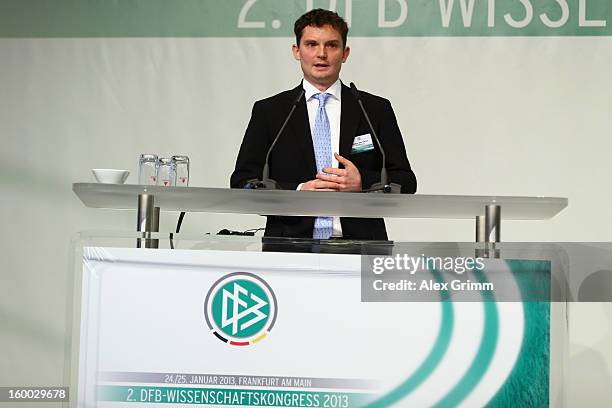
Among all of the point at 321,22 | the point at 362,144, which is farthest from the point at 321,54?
the point at 362,144

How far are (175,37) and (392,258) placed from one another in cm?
268

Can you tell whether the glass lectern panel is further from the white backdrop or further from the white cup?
the white backdrop

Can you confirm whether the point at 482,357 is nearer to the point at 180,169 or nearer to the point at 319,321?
the point at 319,321

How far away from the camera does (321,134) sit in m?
2.85

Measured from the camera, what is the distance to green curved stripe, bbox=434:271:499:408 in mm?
2080

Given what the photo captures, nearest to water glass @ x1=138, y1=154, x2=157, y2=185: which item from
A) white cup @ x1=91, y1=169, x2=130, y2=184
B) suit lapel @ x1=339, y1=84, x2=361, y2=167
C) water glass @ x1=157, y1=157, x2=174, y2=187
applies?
water glass @ x1=157, y1=157, x2=174, y2=187

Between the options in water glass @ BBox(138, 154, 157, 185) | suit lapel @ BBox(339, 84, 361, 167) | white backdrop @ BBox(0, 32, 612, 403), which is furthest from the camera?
white backdrop @ BBox(0, 32, 612, 403)

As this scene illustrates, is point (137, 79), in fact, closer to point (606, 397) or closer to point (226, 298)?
point (226, 298)

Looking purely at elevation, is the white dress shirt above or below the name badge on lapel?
above

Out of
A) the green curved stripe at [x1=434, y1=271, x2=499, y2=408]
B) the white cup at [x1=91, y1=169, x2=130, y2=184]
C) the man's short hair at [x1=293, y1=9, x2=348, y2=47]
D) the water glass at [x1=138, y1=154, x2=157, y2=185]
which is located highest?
the man's short hair at [x1=293, y1=9, x2=348, y2=47]

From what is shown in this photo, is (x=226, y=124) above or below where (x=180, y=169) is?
above

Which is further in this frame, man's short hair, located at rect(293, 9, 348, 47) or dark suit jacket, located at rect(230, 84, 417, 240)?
man's short hair, located at rect(293, 9, 348, 47)

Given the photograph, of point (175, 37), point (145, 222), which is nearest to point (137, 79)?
point (175, 37)

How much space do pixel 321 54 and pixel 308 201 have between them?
0.79 metres
